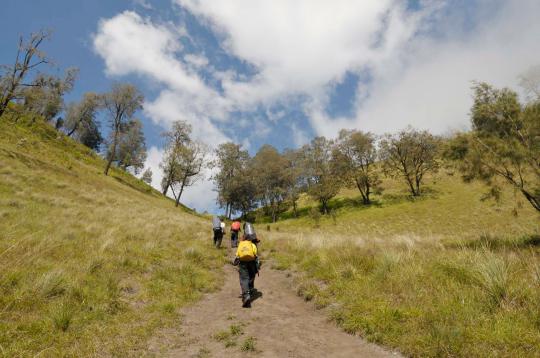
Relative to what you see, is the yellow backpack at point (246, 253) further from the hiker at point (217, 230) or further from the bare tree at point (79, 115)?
the bare tree at point (79, 115)

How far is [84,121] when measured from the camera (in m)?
81.9

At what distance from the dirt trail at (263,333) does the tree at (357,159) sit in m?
48.1

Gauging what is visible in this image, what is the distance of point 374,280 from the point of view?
8492mm

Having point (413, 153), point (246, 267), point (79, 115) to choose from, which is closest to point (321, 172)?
point (413, 153)

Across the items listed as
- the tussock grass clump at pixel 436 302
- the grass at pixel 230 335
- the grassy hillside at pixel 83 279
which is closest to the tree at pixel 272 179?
the grassy hillside at pixel 83 279

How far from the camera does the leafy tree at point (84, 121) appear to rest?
74.7m

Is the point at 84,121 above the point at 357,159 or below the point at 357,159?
above

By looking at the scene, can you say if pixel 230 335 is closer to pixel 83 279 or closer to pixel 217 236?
pixel 83 279

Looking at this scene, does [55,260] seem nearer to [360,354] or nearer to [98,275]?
[98,275]

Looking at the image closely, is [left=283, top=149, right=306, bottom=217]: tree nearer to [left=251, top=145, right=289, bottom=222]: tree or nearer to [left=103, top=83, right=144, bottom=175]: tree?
[left=251, top=145, right=289, bottom=222]: tree

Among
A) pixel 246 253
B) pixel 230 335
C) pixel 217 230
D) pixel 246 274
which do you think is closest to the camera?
pixel 230 335

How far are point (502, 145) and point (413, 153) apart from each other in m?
42.1

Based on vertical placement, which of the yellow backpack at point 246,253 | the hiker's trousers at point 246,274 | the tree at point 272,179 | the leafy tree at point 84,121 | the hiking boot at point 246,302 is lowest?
the hiking boot at point 246,302

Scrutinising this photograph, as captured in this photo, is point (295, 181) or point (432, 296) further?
point (295, 181)
